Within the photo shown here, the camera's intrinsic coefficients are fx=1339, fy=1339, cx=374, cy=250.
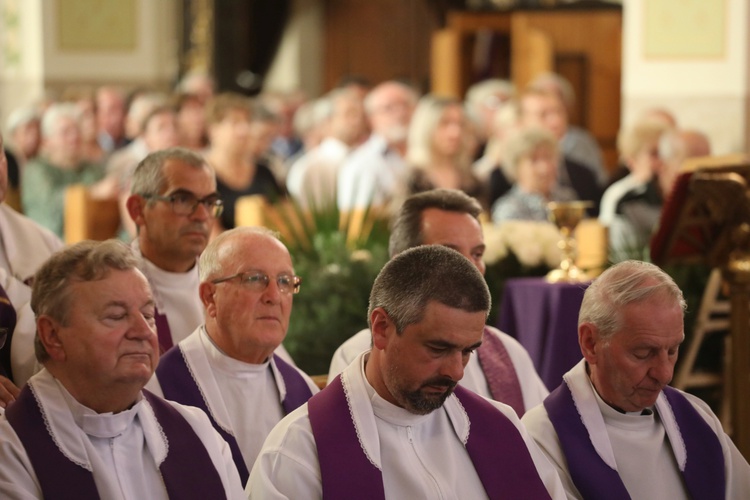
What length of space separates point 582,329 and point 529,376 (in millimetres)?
958

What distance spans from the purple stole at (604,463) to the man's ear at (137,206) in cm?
183

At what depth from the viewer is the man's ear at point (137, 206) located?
504 centimetres

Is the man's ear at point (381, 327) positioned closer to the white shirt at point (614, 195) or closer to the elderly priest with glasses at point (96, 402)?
the elderly priest with glasses at point (96, 402)

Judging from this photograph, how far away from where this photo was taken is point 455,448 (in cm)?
363

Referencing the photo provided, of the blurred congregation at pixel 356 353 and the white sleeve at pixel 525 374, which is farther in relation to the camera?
the white sleeve at pixel 525 374

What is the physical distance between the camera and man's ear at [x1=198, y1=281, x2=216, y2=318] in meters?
4.30

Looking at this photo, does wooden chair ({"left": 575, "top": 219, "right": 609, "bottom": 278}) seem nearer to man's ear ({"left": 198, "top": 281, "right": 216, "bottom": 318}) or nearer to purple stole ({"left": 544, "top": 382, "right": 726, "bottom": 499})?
purple stole ({"left": 544, "top": 382, "right": 726, "bottom": 499})

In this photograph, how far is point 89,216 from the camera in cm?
798

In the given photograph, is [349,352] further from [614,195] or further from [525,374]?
[614,195]

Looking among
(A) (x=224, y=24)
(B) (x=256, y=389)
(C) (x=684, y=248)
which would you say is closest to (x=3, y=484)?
(B) (x=256, y=389)

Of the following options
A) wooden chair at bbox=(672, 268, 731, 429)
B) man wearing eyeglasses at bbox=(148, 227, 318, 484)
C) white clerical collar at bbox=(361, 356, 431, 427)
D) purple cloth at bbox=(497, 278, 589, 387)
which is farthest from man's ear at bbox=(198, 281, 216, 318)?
wooden chair at bbox=(672, 268, 731, 429)

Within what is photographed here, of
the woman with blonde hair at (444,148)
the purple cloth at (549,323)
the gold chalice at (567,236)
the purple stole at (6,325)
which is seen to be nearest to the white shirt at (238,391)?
the purple stole at (6,325)

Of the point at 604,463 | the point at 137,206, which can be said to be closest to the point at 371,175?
the point at 137,206

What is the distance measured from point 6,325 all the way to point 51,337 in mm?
866
